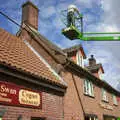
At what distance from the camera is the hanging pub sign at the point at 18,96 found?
10.9 meters

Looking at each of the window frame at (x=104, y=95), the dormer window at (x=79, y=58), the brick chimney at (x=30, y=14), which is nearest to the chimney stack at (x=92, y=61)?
the window frame at (x=104, y=95)

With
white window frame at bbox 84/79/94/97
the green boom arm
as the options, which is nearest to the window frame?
white window frame at bbox 84/79/94/97

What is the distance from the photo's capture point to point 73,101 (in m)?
17.3

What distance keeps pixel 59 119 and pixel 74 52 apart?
7.04 m

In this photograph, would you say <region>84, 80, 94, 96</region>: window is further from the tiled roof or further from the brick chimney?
the brick chimney

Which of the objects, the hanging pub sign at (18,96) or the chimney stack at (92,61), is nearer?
the hanging pub sign at (18,96)

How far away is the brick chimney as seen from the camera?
20.2 metres

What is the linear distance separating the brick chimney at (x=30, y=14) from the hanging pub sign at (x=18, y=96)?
331 inches

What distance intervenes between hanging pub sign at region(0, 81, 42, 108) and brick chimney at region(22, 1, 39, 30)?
841cm

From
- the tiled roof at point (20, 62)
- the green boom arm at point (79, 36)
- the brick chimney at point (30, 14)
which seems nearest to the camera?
the tiled roof at point (20, 62)

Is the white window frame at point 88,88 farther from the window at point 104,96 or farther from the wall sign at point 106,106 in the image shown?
the window at point 104,96

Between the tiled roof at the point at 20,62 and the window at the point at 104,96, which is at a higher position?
the tiled roof at the point at 20,62

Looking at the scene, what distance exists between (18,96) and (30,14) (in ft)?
32.9

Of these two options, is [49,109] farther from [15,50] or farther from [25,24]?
[25,24]
